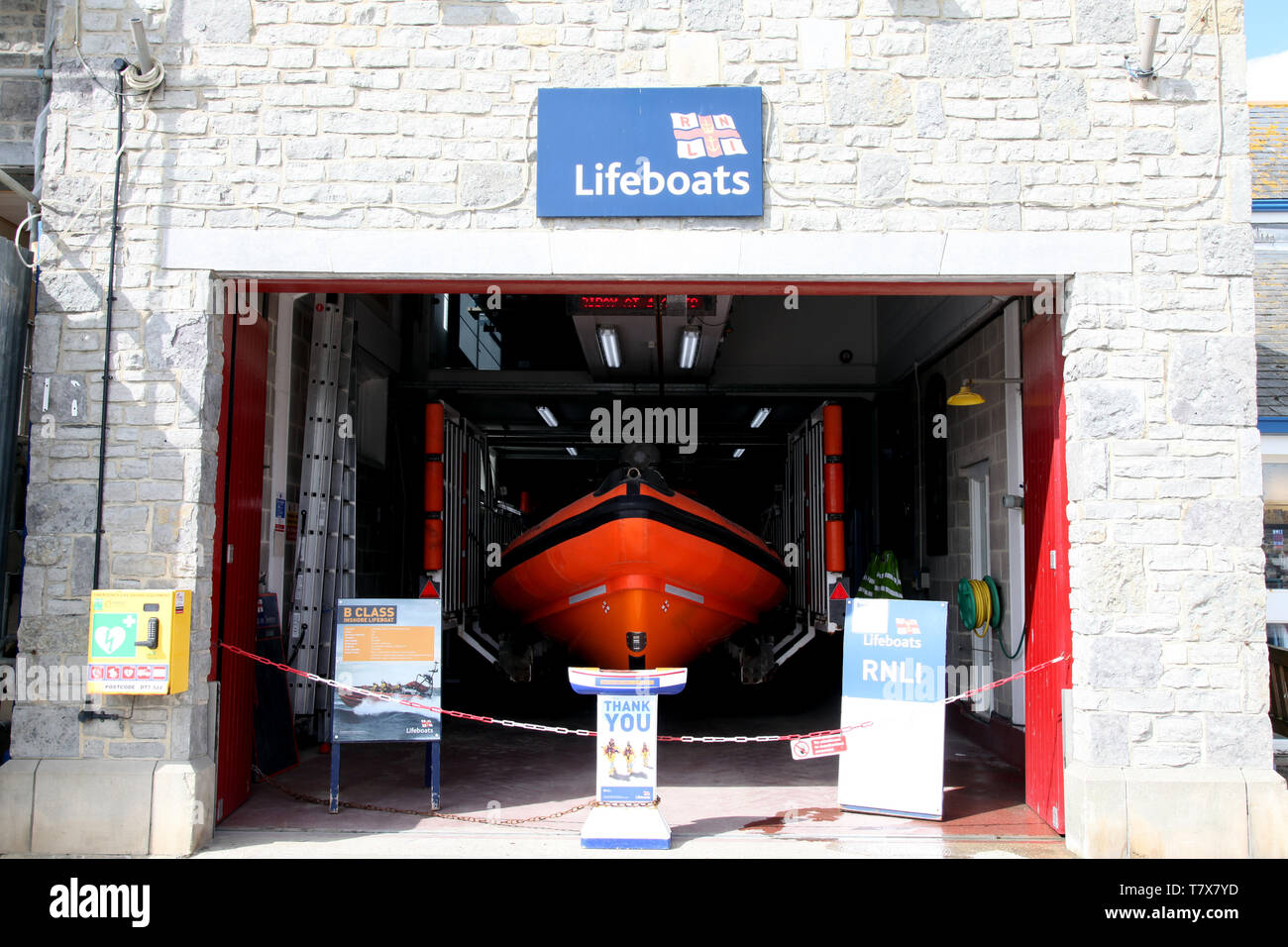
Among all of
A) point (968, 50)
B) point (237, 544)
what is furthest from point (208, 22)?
point (968, 50)

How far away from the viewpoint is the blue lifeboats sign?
4148 mm

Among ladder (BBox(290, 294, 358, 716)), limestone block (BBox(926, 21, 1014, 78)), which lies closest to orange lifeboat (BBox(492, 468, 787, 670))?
ladder (BBox(290, 294, 358, 716))

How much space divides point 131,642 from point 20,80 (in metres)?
3.19

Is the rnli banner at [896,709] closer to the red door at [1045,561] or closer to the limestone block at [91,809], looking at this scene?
the red door at [1045,561]

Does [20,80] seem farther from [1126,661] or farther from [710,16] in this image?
[1126,661]

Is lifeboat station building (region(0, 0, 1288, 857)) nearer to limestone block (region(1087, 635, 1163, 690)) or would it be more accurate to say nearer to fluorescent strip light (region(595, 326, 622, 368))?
limestone block (region(1087, 635, 1163, 690))

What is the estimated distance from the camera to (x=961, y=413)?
275 inches

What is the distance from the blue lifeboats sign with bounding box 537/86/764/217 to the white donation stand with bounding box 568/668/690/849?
209cm

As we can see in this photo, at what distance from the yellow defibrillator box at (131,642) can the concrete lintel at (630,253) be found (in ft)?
4.89

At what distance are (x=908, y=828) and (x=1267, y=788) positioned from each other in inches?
58.3

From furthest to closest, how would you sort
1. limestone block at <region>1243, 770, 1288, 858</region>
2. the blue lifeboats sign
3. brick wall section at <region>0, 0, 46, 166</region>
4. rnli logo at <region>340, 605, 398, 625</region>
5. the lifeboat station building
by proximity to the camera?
brick wall section at <region>0, 0, 46, 166</region> < rnli logo at <region>340, 605, 398, 625</region> < the blue lifeboats sign < the lifeboat station building < limestone block at <region>1243, 770, 1288, 858</region>

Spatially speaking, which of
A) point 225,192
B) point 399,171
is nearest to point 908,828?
point 399,171

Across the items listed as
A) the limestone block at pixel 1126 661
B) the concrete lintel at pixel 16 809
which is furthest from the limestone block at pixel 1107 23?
the concrete lintel at pixel 16 809

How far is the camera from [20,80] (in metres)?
4.86
